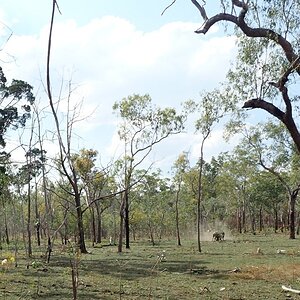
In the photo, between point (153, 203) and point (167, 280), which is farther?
point (153, 203)

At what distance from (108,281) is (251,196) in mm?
37311

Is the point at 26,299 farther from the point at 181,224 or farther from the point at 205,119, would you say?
the point at 181,224

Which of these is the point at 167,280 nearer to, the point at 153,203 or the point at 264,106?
the point at 264,106

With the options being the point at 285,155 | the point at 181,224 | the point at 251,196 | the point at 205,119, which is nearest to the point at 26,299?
the point at 205,119

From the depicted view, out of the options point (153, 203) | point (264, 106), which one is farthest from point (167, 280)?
point (153, 203)

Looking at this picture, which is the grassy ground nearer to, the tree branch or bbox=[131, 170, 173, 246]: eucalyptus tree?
the tree branch

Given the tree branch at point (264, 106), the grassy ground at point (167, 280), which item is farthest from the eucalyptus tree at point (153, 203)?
the tree branch at point (264, 106)

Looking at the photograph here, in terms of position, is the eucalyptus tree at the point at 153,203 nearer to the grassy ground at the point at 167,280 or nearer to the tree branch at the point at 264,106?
the grassy ground at the point at 167,280

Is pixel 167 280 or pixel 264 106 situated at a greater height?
pixel 264 106

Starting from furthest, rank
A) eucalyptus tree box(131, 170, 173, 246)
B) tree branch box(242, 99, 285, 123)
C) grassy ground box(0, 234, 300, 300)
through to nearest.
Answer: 1. eucalyptus tree box(131, 170, 173, 246)
2. tree branch box(242, 99, 285, 123)
3. grassy ground box(0, 234, 300, 300)

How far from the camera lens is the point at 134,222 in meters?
46.7

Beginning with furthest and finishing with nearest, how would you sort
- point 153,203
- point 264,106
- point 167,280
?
1. point 153,203
2. point 167,280
3. point 264,106

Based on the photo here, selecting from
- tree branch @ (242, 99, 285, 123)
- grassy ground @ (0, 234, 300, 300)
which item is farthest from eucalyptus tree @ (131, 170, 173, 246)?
tree branch @ (242, 99, 285, 123)

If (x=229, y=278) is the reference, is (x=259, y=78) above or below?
above
